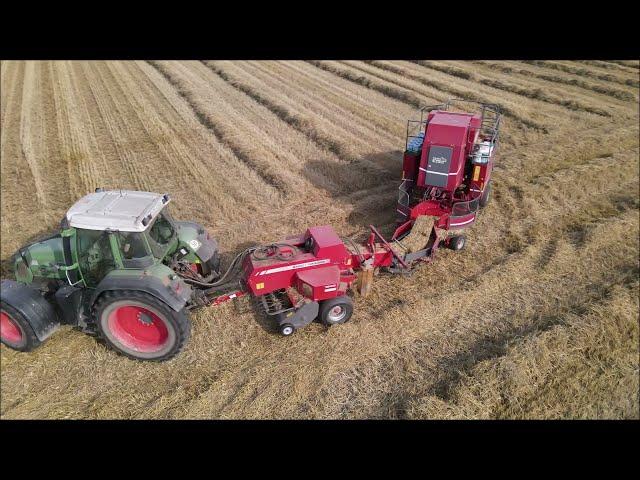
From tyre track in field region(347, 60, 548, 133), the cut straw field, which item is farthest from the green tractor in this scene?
tyre track in field region(347, 60, 548, 133)

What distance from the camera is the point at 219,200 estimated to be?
33.5 feet

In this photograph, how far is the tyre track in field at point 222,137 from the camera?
10.9 m

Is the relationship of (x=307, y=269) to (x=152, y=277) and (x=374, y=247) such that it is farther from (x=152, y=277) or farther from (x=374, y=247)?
(x=152, y=277)

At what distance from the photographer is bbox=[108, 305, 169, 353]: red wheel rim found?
19.3 feet

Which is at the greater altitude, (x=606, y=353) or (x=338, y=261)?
(x=338, y=261)

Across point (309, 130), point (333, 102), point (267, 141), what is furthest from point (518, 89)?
point (267, 141)

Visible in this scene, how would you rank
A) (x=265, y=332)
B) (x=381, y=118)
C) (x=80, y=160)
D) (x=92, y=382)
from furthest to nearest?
1. (x=381, y=118)
2. (x=80, y=160)
3. (x=265, y=332)
4. (x=92, y=382)

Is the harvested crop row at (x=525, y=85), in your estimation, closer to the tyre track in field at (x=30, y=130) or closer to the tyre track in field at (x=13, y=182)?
the tyre track in field at (x=30, y=130)

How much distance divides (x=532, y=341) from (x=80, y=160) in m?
12.0

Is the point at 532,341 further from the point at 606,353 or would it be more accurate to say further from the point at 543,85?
the point at 543,85

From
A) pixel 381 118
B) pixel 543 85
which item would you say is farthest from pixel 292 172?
pixel 543 85

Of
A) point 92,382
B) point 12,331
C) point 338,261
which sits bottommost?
point 92,382

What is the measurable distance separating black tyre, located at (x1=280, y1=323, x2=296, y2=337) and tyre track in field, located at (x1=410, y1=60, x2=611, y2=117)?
1430 centimetres

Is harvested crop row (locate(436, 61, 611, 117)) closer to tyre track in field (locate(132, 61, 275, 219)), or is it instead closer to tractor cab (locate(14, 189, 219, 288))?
tyre track in field (locate(132, 61, 275, 219))
